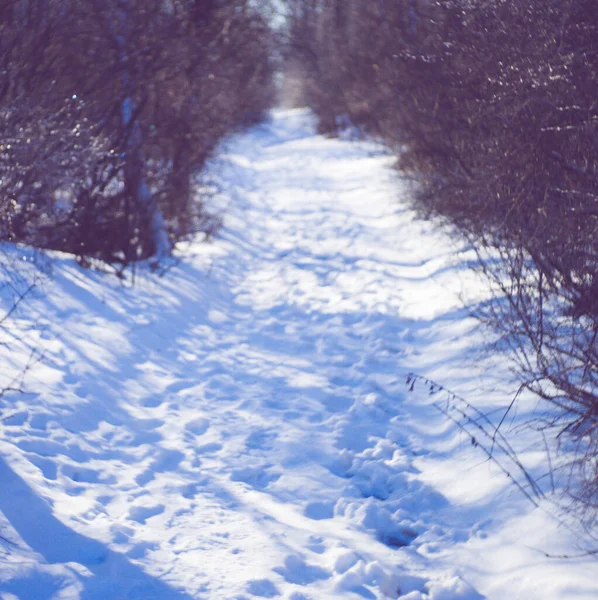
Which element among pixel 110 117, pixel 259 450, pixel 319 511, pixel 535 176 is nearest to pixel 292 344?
pixel 259 450

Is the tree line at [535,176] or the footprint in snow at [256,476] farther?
the footprint in snow at [256,476]

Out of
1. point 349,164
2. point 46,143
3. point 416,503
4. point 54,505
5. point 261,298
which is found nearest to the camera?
point 54,505

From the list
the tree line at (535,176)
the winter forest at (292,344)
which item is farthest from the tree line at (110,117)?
the tree line at (535,176)

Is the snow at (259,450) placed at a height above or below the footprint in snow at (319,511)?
above

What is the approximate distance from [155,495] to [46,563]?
787 millimetres

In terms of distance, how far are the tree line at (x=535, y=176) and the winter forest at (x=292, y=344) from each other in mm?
32

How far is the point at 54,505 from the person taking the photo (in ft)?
11.1

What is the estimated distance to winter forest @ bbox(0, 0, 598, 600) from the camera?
10.2ft

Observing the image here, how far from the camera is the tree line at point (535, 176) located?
3.45 metres

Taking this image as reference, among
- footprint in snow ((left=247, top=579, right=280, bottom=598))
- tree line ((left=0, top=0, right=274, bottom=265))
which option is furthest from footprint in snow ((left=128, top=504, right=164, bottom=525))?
tree line ((left=0, top=0, right=274, bottom=265))

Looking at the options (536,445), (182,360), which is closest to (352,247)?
(182,360)

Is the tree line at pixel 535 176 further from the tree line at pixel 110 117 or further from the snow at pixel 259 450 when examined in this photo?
the tree line at pixel 110 117

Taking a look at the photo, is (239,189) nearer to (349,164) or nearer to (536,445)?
(349,164)

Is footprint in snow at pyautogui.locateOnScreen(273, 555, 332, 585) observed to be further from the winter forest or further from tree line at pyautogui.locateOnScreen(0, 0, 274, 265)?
tree line at pyautogui.locateOnScreen(0, 0, 274, 265)
